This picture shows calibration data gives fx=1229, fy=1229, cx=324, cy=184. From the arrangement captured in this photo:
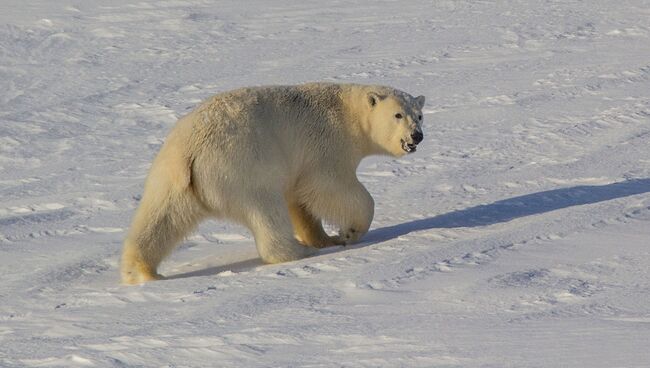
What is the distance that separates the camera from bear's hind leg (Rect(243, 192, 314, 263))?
7.81m

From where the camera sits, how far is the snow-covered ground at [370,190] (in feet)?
19.1

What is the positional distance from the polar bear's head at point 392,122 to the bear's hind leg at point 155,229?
1.52 metres

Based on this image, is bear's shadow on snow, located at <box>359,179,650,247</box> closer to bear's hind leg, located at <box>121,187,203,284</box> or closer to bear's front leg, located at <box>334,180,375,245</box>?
bear's front leg, located at <box>334,180,375,245</box>

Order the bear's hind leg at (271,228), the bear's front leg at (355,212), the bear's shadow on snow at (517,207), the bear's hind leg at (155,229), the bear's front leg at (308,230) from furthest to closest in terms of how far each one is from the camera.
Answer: the bear's front leg at (308,230)
the bear's shadow on snow at (517,207)
the bear's front leg at (355,212)
the bear's hind leg at (271,228)
the bear's hind leg at (155,229)

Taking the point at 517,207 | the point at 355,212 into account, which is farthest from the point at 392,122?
the point at 517,207

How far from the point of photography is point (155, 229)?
7691mm

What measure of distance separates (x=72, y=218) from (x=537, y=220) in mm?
3529

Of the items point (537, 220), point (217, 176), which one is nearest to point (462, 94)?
point (537, 220)

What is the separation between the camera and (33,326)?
21.4ft

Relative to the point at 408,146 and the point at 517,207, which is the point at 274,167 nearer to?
the point at 408,146

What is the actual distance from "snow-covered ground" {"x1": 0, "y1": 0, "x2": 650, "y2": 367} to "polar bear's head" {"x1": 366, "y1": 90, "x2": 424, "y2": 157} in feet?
2.01

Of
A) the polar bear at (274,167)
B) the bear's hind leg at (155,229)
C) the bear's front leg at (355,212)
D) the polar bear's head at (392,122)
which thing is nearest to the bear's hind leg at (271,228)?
the polar bear at (274,167)

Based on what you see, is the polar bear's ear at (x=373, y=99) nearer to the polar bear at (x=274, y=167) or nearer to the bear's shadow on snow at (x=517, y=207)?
the polar bear at (x=274, y=167)

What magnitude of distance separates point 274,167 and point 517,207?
1950mm
